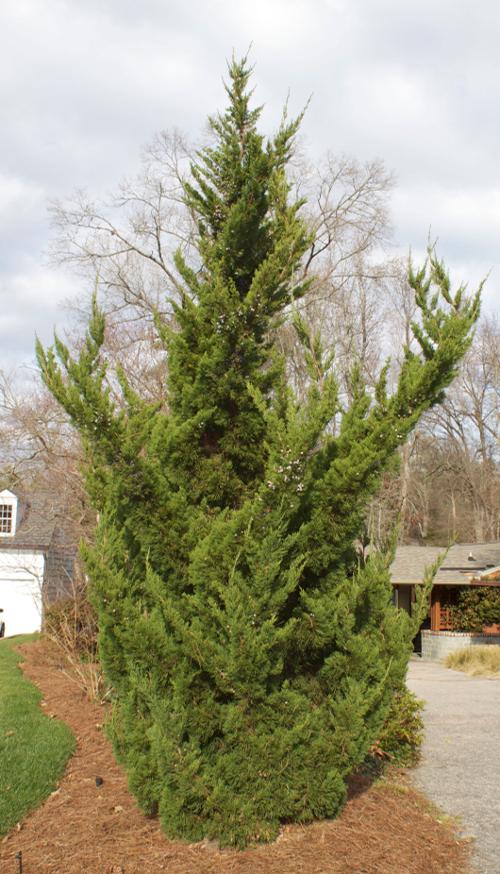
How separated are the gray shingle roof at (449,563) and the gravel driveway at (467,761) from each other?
8.16 meters

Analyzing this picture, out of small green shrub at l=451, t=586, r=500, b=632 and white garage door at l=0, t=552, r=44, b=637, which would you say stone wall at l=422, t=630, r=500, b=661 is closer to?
small green shrub at l=451, t=586, r=500, b=632

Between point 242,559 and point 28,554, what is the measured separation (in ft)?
75.4

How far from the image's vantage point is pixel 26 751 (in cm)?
729

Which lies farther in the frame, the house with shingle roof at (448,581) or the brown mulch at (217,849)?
the house with shingle roof at (448,581)

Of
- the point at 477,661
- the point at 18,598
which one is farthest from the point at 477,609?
the point at 18,598

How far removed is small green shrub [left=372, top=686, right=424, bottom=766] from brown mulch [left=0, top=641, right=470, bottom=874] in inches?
51.7

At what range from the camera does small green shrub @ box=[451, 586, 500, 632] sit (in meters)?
22.3

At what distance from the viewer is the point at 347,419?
554 centimetres

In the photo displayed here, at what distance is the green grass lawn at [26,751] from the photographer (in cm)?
584

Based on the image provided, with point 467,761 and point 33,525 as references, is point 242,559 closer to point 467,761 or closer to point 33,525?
point 467,761

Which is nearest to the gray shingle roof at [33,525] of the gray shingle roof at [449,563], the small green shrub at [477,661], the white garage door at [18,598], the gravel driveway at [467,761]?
the white garage door at [18,598]

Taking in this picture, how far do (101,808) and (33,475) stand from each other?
17.9 metres

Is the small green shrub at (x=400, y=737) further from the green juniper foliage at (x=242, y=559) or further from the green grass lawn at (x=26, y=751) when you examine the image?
the green grass lawn at (x=26, y=751)

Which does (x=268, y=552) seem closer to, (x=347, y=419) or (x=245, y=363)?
(x=347, y=419)
